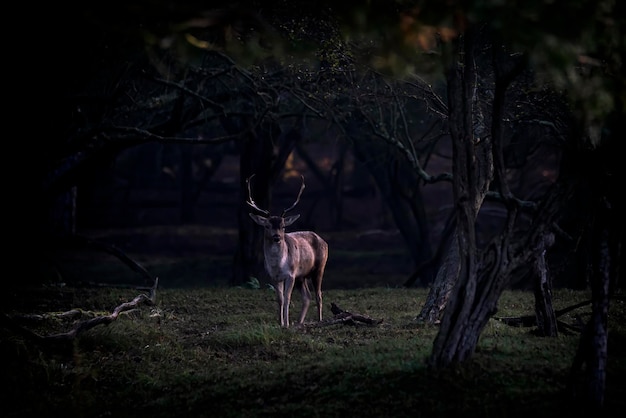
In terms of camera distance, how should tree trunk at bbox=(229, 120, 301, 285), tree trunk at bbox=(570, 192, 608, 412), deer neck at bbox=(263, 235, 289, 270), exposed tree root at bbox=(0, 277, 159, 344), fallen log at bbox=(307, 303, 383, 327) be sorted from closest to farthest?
tree trunk at bbox=(570, 192, 608, 412)
exposed tree root at bbox=(0, 277, 159, 344)
fallen log at bbox=(307, 303, 383, 327)
deer neck at bbox=(263, 235, 289, 270)
tree trunk at bbox=(229, 120, 301, 285)

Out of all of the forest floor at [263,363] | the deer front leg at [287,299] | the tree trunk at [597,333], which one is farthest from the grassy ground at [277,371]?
the deer front leg at [287,299]

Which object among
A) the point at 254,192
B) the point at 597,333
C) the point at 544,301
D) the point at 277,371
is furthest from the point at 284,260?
the point at 254,192

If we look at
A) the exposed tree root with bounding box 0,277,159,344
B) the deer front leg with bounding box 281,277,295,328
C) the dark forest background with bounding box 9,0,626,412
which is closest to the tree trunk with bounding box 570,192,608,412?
the dark forest background with bounding box 9,0,626,412

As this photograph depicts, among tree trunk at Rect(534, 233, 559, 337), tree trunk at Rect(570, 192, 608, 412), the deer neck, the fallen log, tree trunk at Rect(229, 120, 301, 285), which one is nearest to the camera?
tree trunk at Rect(570, 192, 608, 412)

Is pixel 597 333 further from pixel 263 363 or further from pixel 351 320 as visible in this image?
pixel 351 320

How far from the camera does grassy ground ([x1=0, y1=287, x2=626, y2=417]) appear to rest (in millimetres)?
7414

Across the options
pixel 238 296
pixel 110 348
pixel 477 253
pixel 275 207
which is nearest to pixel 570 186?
pixel 477 253

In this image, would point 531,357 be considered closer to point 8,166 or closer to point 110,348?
point 110,348

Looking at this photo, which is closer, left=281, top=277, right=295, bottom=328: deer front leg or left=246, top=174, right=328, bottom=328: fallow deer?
left=281, top=277, right=295, bottom=328: deer front leg

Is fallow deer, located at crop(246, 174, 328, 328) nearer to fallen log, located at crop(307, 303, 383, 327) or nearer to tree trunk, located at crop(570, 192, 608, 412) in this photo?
fallen log, located at crop(307, 303, 383, 327)

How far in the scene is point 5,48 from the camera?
30.9 feet

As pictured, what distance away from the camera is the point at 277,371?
894 centimetres

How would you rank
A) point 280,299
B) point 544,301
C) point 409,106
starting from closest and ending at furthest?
point 544,301 → point 280,299 → point 409,106

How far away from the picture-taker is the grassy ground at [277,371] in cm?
741
